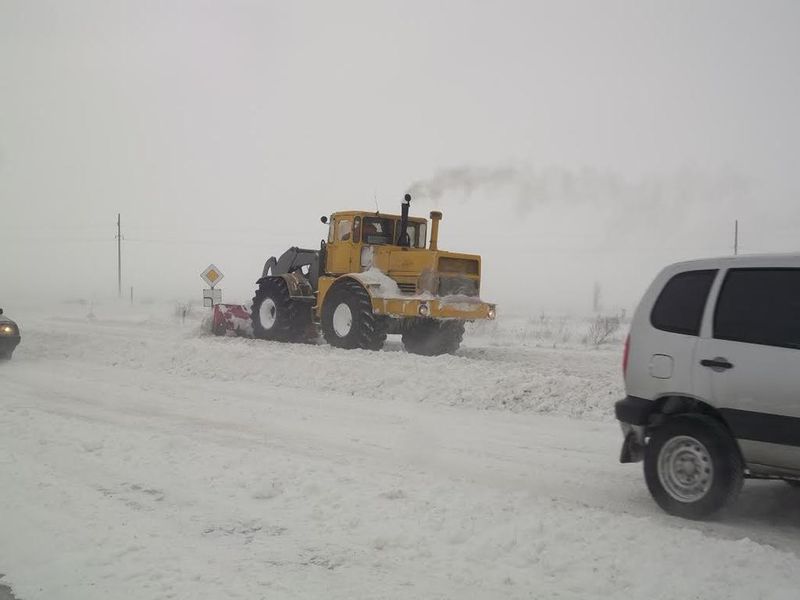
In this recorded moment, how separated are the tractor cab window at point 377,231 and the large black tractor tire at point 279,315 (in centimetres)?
250

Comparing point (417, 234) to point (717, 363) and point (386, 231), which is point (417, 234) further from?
point (717, 363)

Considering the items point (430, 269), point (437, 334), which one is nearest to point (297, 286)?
point (437, 334)

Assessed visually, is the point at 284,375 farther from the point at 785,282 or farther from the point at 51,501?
the point at 785,282

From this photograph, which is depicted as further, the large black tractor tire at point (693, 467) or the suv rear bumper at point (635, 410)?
the suv rear bumper at point (635, 410)

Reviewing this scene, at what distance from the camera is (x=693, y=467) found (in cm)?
504

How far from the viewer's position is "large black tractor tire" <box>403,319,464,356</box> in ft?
51.4

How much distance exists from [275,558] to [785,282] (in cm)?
384

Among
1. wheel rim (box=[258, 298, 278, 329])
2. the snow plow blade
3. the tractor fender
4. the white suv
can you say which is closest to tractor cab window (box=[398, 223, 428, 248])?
the tractor fender

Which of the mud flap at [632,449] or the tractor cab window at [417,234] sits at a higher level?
the tractor cab window at [417,234]

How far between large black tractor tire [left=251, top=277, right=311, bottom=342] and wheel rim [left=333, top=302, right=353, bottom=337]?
195 cm

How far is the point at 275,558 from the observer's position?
165 inches

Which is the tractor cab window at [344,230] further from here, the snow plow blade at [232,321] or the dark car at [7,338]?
the dark car at [7,338]

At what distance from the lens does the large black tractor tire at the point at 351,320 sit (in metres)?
14.1

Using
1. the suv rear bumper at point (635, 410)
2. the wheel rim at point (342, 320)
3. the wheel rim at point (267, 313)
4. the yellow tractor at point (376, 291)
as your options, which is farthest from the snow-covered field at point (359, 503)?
the wheel rim at point (267, 313)
